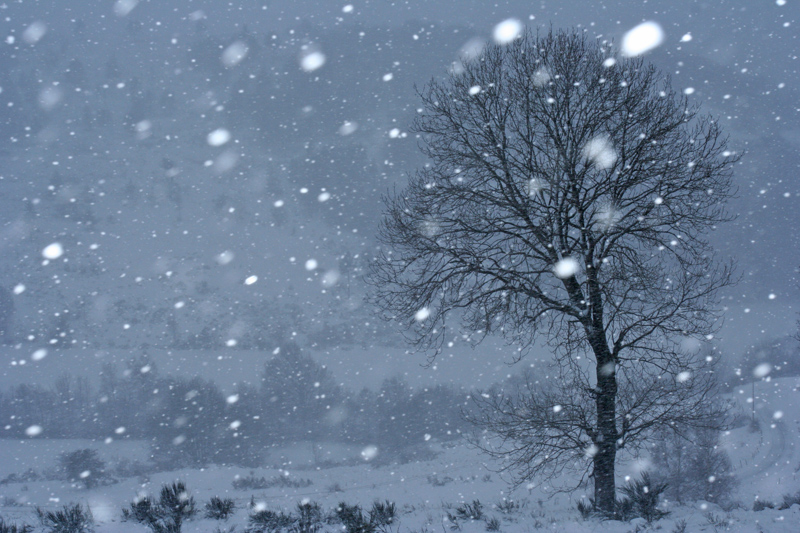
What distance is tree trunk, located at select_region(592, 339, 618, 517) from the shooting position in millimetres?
6215

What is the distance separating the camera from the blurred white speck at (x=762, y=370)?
49975 mm

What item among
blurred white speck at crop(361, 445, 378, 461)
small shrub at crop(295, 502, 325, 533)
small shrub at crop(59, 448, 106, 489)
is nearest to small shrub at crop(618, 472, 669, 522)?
small shrub at crop(295, 502, 325, 533)

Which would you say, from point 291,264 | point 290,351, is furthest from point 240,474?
point 291,264

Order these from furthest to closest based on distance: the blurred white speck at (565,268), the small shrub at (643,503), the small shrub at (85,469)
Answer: the small shrub at (85,469), the blurred white speck at (565,268), the small shrub at (643,503)

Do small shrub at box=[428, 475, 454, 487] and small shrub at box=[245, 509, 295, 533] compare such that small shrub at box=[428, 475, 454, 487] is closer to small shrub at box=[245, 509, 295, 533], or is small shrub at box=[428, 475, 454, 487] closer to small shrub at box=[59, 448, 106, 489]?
small shrub at box=[245, 509, 295, 533]

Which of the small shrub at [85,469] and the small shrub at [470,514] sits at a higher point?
the small shrub at [470,514]

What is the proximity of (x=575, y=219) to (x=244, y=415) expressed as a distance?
43256 mm

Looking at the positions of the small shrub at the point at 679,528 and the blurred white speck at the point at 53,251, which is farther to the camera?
the blurred white speck at the point at 53,251

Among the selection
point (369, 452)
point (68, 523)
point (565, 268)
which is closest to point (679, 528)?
point (565, 268)

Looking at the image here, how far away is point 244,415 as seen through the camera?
4284 cm

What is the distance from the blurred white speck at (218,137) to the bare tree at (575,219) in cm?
18647

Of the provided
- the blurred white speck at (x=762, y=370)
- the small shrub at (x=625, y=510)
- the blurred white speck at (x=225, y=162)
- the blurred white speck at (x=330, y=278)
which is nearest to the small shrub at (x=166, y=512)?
the small shrub at (x=625, y=510)

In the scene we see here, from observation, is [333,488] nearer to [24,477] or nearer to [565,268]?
[565,268]

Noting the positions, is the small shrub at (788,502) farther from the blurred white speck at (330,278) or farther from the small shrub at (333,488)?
the blurred white speck at (330,278)
